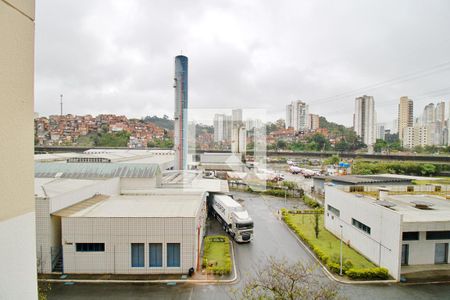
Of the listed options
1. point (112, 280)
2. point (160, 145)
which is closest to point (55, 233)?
point (112, 280)

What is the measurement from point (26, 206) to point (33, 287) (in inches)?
19.9

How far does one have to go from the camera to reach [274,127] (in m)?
122

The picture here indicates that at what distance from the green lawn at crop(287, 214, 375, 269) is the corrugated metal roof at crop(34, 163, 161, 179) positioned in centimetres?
1125

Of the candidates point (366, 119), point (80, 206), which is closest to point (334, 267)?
point (80, 206)

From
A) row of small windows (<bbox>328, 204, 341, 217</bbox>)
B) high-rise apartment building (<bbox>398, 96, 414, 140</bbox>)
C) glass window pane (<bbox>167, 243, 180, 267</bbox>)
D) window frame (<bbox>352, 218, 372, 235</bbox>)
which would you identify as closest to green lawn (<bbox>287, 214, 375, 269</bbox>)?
window frame (<bbox>352, 218, 372, 235</bbox>)

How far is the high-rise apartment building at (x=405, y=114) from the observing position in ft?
323

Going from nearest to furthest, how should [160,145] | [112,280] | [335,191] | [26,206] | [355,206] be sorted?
[26,206], [112,280], [355,206], [335,191], [160,145]

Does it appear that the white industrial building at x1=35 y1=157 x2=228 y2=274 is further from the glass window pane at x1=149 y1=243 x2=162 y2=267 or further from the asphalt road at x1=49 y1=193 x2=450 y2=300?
the asphalt road at x1=49 y1=193 x2=450 y2=300

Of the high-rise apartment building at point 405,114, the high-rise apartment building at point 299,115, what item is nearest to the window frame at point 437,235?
the high-rise apartment building at point 405,114

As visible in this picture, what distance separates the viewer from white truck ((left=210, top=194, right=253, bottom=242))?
15.3m

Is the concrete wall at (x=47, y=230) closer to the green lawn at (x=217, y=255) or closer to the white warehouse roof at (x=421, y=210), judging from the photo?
the green lawn at (x=217, y=255)

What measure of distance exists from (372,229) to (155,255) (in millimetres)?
10253

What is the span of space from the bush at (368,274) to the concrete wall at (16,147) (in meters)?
12.7

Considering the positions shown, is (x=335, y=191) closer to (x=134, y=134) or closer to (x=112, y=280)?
(x=112, y=280)
